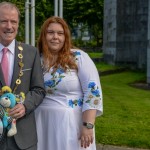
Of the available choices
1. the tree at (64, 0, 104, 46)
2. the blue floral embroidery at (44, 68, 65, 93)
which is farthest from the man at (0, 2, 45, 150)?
the tree at (64, 0, 104, 46)

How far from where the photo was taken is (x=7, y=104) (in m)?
2.84

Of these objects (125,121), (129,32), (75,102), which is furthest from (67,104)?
(129,32)

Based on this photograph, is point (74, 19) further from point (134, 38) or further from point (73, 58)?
point (73, 58)

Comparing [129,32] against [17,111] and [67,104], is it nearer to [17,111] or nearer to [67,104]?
[67,104]

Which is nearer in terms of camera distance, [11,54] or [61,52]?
[11,54]

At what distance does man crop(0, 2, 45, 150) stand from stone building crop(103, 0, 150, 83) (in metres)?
17.4

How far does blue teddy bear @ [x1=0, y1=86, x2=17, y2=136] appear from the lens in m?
2.85

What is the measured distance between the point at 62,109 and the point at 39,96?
15.4 inches

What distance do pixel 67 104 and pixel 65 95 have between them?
0.08m

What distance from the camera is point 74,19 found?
4447cm

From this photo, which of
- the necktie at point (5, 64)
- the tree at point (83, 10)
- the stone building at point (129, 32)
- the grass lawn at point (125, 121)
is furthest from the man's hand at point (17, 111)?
the tree at point (83, 10)

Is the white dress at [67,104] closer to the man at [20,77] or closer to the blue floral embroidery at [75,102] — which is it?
the blue floral embroidery at [75,102]

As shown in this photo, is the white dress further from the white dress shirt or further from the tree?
the tree

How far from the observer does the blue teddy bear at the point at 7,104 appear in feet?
9.34
